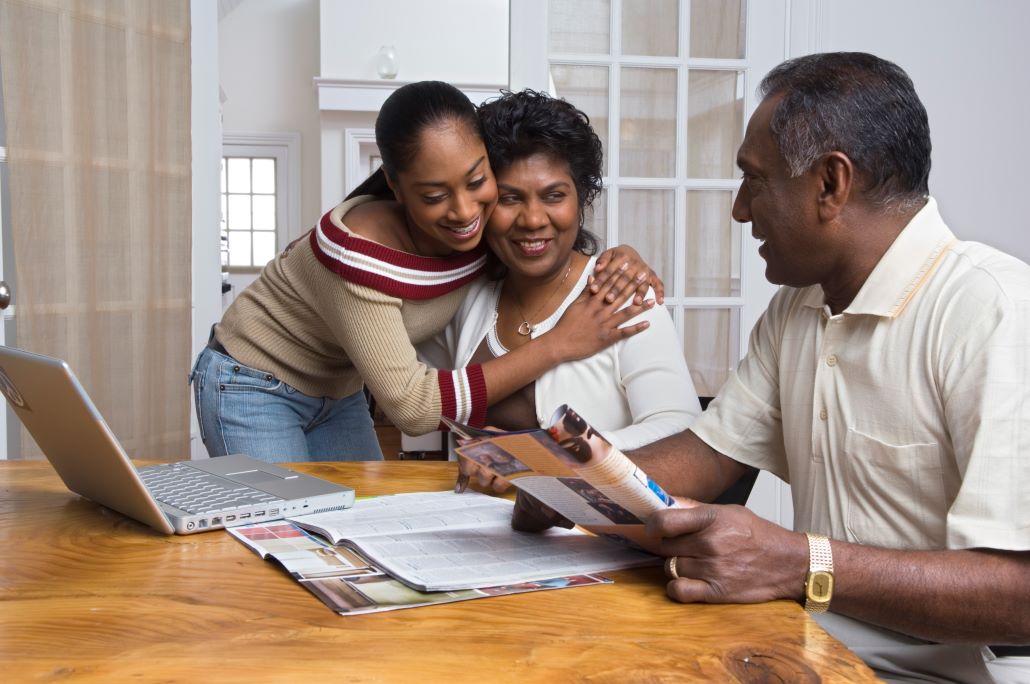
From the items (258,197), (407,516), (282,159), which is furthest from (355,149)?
(407,516)

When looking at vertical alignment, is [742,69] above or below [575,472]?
above

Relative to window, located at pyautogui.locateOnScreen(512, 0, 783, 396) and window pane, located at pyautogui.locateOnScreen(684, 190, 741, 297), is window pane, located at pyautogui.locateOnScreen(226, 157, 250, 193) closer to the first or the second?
window, located at pyautogui.locateOnScreen(512, 0, 783, 396)

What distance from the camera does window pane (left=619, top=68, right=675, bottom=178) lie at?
297cm

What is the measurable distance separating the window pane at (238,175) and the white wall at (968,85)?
6025mm

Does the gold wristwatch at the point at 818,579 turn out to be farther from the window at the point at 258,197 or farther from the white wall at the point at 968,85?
the window at the point at 258,197

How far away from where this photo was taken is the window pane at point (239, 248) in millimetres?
8203

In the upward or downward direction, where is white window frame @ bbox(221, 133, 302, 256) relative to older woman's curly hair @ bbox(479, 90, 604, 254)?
upward

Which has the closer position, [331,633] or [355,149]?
[331,633]

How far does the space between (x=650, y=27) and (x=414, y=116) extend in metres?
1.55

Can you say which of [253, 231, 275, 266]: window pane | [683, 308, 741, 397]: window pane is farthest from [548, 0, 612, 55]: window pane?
[253, 231, 275, 266]: window pane

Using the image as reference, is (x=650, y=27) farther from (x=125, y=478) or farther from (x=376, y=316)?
(x=125, y=478)

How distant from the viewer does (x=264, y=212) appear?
810 centimetres

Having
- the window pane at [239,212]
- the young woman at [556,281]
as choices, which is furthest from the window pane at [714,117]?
the window pane at [239,212]

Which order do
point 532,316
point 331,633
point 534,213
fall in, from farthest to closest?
point 532,316, point 534,213, point 331,633
